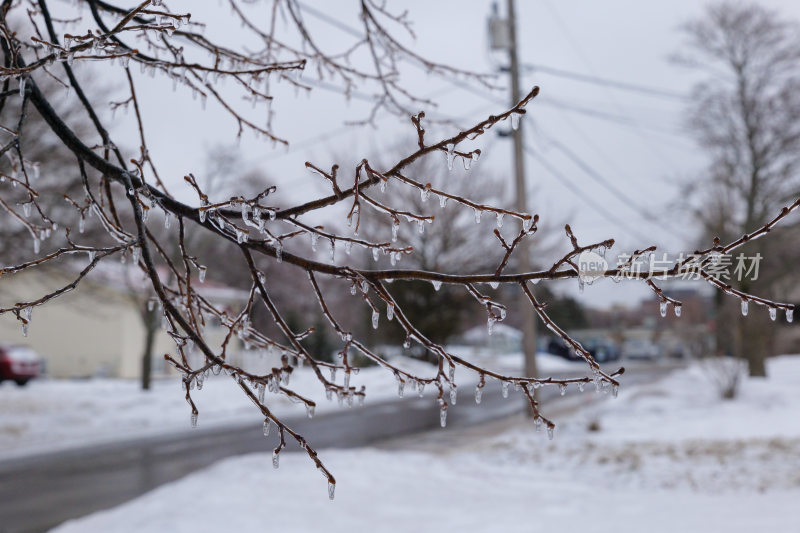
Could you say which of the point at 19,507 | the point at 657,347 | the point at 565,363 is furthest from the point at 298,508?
the point at 657,347

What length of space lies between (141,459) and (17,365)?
1356cm

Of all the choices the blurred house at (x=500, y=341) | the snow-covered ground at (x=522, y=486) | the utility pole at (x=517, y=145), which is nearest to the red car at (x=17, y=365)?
the snow-covered ground at (x=522, y=486)

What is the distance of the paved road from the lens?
7.38 m

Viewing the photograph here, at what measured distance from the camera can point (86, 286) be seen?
49.9 feet

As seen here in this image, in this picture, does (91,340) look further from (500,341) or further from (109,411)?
(500,341)

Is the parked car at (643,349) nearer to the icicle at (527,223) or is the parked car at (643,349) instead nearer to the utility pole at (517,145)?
the utility pole at (517,145)

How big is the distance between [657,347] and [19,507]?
43.1m

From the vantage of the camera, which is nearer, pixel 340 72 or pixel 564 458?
pixel 340 72

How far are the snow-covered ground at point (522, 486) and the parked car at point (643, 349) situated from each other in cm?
3370

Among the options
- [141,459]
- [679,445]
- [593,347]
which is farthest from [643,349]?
[141,459]

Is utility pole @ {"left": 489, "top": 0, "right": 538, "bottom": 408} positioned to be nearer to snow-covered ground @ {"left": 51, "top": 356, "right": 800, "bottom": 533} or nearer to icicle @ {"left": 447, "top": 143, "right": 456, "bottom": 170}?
snow-covered ground @ {"left": 51, "top": 356, "right": 800, "bottom": 533}

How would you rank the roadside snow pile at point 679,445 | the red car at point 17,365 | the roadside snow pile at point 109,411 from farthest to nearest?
the red car at point 17,365 → the roadside snow pile at point 109,411 → the roadside snow pile at point 679,445

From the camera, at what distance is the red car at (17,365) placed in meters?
21.1

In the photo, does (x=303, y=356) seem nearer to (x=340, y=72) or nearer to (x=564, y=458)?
(x=340, y=72)
